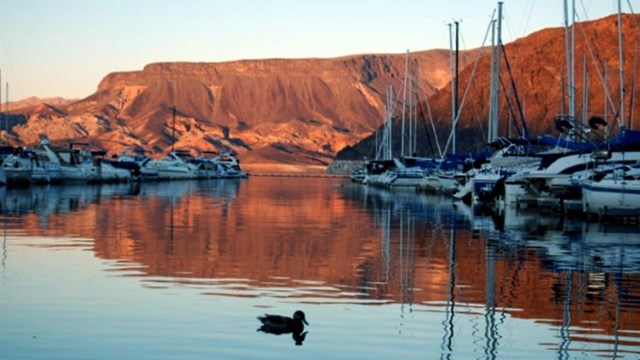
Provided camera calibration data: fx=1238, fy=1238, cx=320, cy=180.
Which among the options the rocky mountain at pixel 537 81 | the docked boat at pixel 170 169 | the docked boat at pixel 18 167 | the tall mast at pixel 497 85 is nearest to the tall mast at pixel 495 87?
the tall mast at pixel 497 85

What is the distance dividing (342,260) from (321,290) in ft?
17.4

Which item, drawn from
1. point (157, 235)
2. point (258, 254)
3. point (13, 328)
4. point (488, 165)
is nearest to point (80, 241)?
point (157, 235)

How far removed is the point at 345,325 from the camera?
53.0 ft

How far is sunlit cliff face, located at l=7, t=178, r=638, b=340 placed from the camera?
19188 mm

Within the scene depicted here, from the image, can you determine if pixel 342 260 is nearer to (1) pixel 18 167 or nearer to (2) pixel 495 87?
(2) pixel 495 87

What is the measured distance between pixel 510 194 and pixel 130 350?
34448mm

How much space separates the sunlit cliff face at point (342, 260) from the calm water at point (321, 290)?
0.05m

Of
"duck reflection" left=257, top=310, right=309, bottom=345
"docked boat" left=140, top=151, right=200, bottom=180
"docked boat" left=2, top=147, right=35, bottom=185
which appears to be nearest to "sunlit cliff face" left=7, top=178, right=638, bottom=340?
"duck reflection" left=257, top=310, right=309, bottom=345

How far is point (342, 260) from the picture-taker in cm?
2517

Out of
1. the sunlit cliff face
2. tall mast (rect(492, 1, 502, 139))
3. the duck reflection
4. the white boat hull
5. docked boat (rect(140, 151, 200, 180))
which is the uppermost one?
tall mast (rect(492, 1, 502, 139))

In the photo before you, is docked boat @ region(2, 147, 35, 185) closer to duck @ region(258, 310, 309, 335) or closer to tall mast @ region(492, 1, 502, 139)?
tall mast @ region(492, 1, 502, 139)

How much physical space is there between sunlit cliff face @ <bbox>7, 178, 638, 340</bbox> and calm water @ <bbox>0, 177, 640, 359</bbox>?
5 cm

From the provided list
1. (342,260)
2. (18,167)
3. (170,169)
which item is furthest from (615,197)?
(170,169)

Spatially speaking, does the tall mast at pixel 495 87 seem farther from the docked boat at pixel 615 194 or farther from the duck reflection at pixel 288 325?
the duck reflection at pixel 288 325
